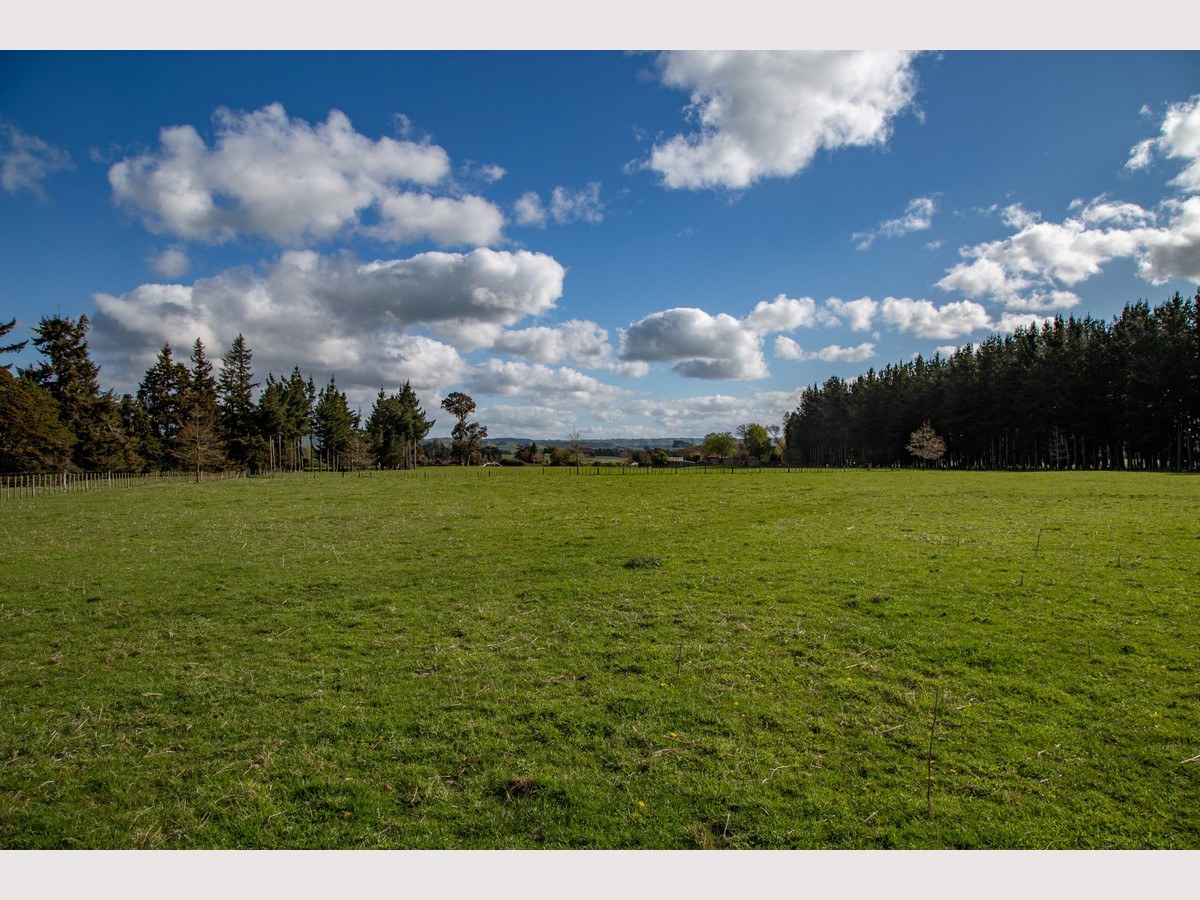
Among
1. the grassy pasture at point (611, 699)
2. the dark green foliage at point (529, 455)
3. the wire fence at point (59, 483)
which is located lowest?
the grassy pasture at point (611, 699)

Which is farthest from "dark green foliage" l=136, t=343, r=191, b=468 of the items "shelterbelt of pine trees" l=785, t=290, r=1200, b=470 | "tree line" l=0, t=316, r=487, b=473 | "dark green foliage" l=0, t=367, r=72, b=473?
"shelterbelt of pine trees" l=785, t=290, r=1200, b=470

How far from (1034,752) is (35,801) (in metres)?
10.5

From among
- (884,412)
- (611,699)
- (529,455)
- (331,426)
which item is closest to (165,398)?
(331,426)

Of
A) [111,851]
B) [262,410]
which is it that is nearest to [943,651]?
[111,851]

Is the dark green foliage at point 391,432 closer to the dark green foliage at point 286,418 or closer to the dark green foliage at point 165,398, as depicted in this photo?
the dark green foliage at point 286,418

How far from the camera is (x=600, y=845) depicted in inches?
189

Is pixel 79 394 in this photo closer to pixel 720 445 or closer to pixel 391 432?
pixel 391 432

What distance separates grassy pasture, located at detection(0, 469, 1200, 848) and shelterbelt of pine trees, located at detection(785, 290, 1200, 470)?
73023 mm

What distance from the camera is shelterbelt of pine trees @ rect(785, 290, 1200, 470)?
66875mm

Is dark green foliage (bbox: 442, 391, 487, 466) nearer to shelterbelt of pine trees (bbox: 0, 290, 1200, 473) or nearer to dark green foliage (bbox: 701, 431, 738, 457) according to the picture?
shelterbelt of pine trees (bbox: 0, 290, 1200, 473)

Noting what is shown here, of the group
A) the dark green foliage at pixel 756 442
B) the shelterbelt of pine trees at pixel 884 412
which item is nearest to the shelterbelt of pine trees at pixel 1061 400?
the shelterbelt of pine trees at pixel 884 412

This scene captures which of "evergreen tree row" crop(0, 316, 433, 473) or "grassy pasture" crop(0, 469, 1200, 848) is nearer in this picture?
"grassy pasture" crop(0, 469, 1200, 848)

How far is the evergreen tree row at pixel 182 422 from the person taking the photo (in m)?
54.7

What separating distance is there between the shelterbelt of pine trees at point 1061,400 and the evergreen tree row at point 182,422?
333ft
